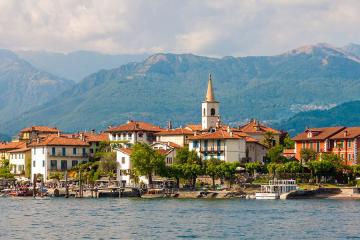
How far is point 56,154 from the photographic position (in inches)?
6088

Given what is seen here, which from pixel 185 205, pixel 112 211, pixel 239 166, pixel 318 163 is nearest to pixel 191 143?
pixel 239 166

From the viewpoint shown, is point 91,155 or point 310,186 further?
point 91,155

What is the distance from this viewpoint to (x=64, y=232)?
2906 inches

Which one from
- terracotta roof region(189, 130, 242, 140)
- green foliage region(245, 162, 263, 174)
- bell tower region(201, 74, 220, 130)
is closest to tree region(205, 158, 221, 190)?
green foliage region(245, 162, 263, 174)

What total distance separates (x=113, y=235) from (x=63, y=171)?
277 ft

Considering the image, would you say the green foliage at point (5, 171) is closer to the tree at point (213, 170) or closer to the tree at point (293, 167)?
the tree at point (213, 170)

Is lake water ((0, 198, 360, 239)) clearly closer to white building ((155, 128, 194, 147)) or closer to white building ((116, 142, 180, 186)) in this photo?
white building ((116, 142, 180, 186))

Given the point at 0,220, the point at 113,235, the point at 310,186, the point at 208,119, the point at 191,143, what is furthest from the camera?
the point at 208,119

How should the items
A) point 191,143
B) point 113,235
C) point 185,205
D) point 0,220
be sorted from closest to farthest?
point 113,235 → point 0,220 → point 185,205 → point 191,143

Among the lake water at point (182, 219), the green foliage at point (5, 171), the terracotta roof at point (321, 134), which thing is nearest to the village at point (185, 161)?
the terracotta roof at point (321, 134)

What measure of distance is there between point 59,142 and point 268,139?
110 feet

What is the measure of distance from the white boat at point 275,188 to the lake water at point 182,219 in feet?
17.1

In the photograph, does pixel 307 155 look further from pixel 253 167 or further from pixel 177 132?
pixel 177 132

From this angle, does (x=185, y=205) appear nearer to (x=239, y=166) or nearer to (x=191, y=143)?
(x=239, y=166)
